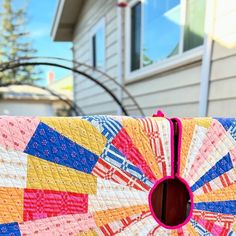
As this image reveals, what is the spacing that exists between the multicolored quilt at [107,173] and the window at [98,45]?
14.7 ft

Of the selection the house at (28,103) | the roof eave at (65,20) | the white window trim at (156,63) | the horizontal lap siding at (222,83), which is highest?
the roof eave at (65,20)

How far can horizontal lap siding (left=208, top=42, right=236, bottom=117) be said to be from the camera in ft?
8.00

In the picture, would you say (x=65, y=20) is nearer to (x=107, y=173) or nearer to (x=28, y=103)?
(x=107, y=173)

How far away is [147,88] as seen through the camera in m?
3.96

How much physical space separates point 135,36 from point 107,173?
3346 mm

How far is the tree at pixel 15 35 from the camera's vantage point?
65.3 ft

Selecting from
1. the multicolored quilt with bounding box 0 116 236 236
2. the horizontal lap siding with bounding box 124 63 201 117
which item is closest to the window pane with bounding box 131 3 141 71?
the horizontal lap siding with bounding box 124 63 201 117

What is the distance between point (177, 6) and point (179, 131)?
221 cm

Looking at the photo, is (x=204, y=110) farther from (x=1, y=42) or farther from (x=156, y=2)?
(x=1, y=42)

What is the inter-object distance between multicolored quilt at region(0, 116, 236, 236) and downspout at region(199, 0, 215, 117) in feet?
4.08

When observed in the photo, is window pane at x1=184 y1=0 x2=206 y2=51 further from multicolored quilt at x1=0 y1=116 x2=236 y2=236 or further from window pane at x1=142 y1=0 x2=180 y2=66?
multicolored quilt at x1=0 y1=116 x2=236 y2=236

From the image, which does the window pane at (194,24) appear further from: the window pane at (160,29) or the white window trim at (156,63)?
the window pane at (160,29)

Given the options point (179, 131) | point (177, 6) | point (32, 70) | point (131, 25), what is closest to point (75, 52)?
point (131, 25)

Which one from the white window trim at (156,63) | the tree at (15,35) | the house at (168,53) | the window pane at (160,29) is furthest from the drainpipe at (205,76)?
the tree at (15,35)
